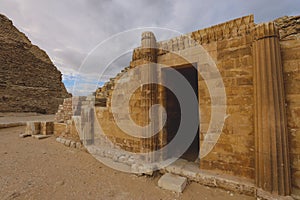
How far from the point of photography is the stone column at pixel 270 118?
2.39 m

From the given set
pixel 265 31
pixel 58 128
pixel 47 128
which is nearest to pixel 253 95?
pixel 265 31

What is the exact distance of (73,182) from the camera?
131 inches

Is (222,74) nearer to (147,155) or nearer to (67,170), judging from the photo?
(147,155)

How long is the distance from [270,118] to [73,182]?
4.35 m

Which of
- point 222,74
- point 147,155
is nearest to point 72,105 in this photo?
point 147,155

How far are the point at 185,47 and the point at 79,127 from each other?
5.13 metres

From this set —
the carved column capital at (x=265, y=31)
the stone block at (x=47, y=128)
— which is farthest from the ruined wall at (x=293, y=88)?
the stone block at (x=47, y=128)

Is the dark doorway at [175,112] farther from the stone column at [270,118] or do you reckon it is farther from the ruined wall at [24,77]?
the ruined wall at [24,77]

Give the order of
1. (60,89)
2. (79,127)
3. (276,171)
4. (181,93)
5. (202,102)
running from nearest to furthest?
(276,171)
(202,102)
(181,93)
(79,127)
(60,89)

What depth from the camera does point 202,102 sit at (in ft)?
11.2

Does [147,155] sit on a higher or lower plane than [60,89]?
lower

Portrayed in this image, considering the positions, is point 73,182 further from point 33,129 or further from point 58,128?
point 33,129

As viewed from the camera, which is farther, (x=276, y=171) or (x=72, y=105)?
(x=72, y=105)

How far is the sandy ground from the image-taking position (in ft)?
9.34
